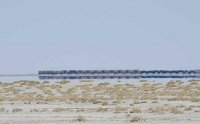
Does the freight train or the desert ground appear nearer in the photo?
the desert ground

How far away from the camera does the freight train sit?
Result: 93.8 m

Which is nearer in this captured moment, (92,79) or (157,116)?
(157,116)

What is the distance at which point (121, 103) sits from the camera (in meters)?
54.5

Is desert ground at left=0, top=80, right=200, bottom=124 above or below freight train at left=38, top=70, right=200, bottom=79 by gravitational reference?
below

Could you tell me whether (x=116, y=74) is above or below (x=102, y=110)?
above

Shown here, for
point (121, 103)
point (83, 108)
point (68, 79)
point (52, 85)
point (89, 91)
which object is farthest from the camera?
point (68, 79)

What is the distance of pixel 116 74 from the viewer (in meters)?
94.8

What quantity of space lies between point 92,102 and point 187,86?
2706 centimetres

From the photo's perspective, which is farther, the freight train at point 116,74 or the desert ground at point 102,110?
the freight train at point 116,74

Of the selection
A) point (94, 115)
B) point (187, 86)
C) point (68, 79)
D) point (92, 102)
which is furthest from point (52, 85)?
point (94, 115)

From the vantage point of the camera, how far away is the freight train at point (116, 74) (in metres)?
93.8

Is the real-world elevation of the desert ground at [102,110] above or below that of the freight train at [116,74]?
below

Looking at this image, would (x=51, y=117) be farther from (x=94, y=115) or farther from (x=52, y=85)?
(x=52, y=85)

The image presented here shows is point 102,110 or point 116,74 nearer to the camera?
point 102,110
